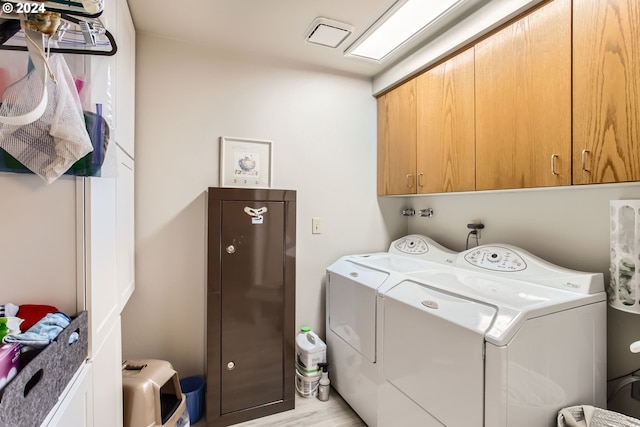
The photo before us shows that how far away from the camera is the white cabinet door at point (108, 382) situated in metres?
0.95

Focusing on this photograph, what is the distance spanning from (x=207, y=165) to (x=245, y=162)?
0.85 feet

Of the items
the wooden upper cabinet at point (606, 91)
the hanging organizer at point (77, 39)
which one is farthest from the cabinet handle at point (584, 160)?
the hanging organizer at point (77, 39)

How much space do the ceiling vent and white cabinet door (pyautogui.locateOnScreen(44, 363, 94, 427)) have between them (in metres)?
1.94

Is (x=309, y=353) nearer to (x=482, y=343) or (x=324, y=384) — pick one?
(x=324, y=384)

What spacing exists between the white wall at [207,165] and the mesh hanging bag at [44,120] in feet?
3.98

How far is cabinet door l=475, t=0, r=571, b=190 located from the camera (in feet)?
4.17

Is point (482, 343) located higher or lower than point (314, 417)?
higher

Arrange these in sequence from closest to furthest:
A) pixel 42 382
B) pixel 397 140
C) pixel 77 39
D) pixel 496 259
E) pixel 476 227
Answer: pixel 42 382 → pixel 77 39 → pixel 496 259 → pixel 476 227 → pixel 397 140

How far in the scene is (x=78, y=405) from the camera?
0.79 m

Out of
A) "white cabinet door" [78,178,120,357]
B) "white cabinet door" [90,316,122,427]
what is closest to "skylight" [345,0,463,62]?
"white cabinet door" [78,178,120,357]

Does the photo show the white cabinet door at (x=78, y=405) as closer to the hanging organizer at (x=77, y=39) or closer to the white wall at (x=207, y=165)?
the hanging organizer at (x=77, y=39)

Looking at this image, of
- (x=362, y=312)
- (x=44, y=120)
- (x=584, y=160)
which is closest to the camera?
(x=44, y=120)

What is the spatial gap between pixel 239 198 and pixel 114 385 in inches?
41.3

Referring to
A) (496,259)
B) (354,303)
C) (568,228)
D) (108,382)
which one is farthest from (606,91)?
(108,382)
